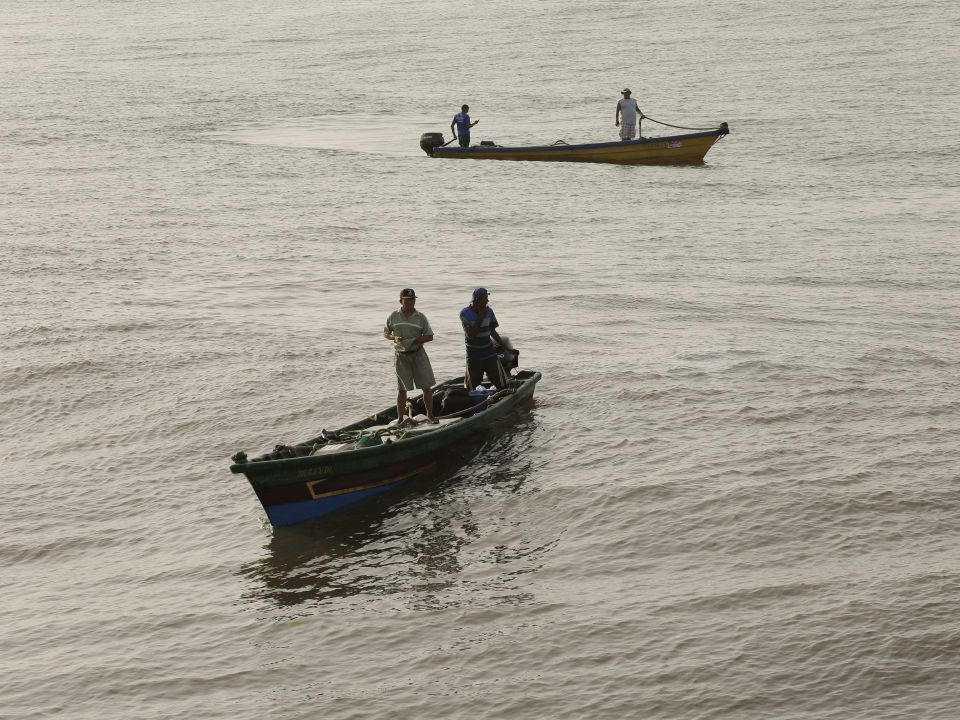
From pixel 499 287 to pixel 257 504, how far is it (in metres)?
8.82

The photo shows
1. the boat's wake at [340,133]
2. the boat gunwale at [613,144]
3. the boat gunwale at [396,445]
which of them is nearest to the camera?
the boat gunwale at [396,445]

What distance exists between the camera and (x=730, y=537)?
12695 millimetres

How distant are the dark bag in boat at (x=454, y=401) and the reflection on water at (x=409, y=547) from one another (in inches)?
20.4

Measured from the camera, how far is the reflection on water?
1212 centimetres

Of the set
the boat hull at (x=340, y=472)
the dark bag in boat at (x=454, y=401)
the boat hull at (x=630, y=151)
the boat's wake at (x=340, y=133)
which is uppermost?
the boat's wake at (x=340, y=133)

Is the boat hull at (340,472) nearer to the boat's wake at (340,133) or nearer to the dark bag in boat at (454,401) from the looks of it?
the dark bag in boat at (454,401)

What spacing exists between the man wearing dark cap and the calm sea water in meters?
0.85

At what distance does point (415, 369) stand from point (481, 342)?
1207mm

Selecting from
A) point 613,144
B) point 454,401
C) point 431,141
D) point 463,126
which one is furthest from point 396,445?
point 431,141

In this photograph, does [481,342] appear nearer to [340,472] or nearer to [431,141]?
[340,472]

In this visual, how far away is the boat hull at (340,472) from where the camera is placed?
12898 millimetres

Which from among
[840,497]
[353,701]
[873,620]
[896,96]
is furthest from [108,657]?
[896,96]

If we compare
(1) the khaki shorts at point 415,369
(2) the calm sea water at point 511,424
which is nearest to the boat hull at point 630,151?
(2) the calm sea water at point 511,424

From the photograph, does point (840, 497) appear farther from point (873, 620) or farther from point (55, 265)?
point (55, 265)
